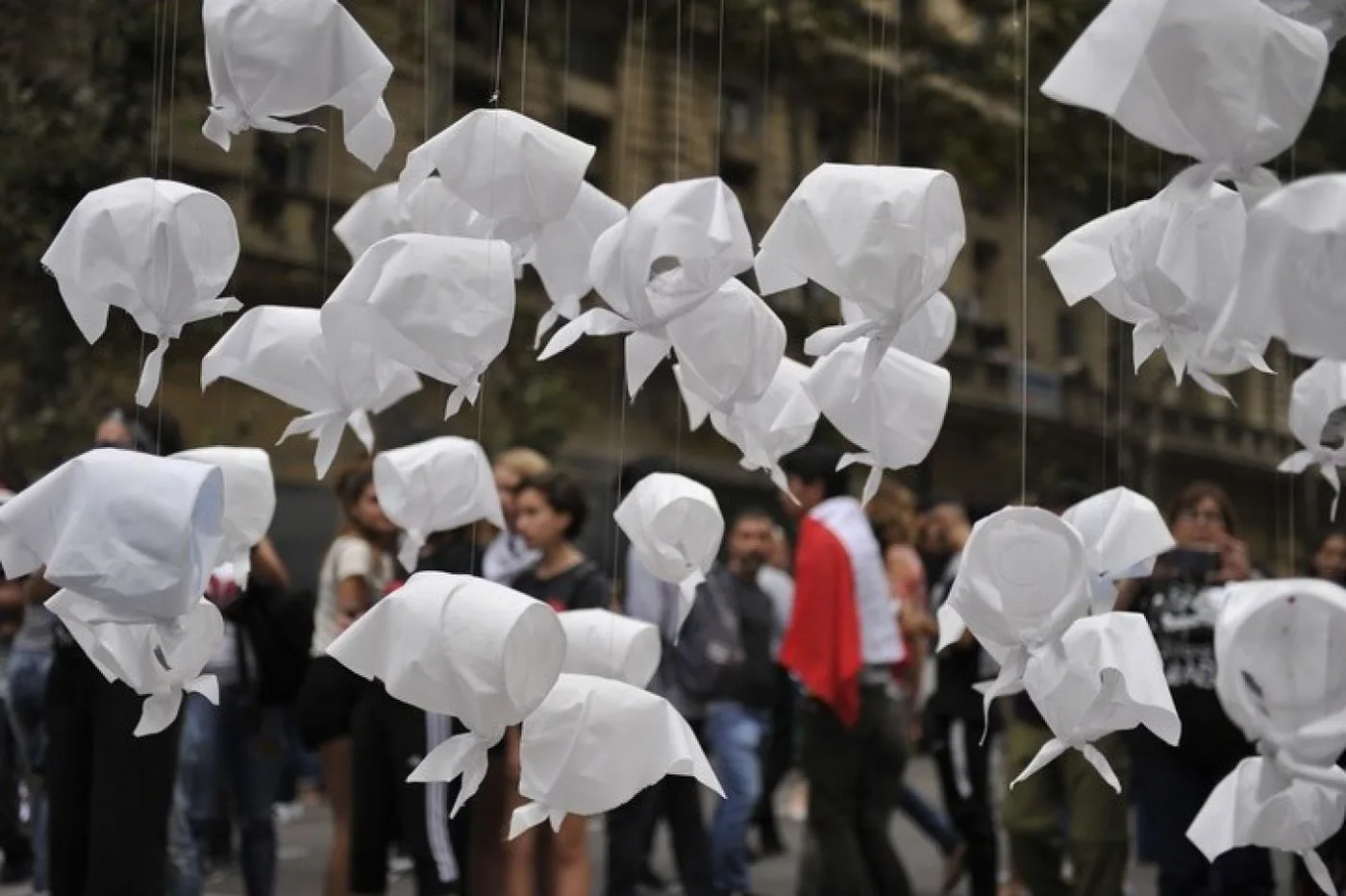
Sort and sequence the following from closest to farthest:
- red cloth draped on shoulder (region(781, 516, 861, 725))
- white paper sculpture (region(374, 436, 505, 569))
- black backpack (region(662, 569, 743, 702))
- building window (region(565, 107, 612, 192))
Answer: white paper sculpture (region(374, 436, 505, 569)) < red cloth draped on shoulder (region(781, 516, 861, 725)) < black backpack (region(662, 569, 743, 702)) < building window (region(565, 107, 612, 192))

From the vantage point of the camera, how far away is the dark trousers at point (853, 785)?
25.2 feet

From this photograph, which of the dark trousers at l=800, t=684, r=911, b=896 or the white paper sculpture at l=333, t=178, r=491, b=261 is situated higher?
the white paper sculpture at l=333, t=178, r=491, b=261

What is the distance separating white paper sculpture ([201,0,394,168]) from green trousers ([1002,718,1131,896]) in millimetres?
3601

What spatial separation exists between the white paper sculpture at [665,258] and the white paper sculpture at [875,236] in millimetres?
99

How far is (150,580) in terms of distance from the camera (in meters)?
3.77

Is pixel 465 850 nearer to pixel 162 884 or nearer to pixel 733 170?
pixel 162 884

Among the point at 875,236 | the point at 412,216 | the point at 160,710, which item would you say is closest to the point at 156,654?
the point at 160,710

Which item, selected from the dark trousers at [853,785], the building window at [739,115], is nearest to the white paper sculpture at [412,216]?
the dark trousers at [853,785]

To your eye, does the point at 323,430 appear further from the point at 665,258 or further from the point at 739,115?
the point at 739,115

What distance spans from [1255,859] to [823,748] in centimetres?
143

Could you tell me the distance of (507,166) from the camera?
4.21 metres

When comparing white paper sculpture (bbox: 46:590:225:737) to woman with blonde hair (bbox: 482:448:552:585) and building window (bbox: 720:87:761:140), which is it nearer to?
woman with blonde hair (bbox: 482:448:552:585)

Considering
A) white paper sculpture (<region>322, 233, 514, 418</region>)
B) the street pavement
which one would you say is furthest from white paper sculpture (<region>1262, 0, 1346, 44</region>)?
the street pavement

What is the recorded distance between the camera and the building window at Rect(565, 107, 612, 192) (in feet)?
57.1
